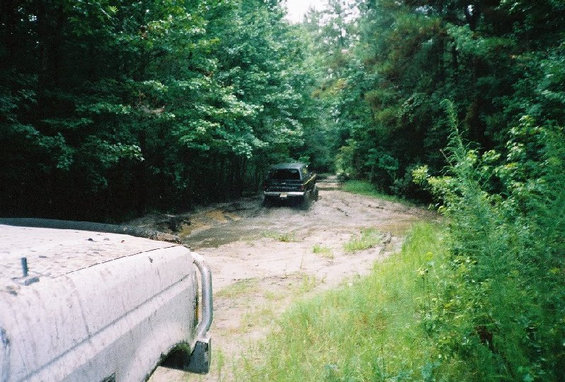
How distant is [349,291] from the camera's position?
533cm

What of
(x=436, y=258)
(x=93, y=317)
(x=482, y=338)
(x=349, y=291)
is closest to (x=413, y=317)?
(x=482, y=338)

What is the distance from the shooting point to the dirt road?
4691 millimetres

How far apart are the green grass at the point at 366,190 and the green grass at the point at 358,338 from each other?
15.1 meters

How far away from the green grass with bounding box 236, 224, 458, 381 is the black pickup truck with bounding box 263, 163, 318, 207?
10.3 meters

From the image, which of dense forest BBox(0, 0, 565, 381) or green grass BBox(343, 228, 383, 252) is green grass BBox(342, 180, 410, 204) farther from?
green grass BBox(343, 228, 383, 252)

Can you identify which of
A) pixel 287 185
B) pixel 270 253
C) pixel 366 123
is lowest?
pixel 270 253

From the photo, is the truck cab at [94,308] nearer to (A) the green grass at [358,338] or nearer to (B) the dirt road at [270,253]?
(A) the green grass at [358,338]

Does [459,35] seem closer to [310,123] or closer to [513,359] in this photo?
[513,359]

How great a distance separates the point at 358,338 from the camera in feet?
13.0

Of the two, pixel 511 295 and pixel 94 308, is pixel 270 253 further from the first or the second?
pixel 94 308

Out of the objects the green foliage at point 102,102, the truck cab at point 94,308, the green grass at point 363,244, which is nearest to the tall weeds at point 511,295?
the truck cab at point 94,308

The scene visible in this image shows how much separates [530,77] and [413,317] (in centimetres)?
925

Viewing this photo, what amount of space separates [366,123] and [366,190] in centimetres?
471

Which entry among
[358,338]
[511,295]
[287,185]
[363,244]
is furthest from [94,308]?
[287,185]
